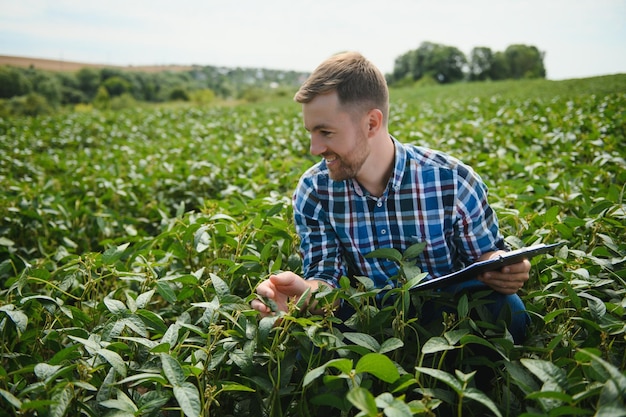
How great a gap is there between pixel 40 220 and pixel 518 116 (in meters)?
5.56

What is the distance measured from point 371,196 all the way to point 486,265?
511 mm

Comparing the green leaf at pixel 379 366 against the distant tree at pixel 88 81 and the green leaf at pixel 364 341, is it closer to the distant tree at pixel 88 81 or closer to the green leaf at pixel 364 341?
the green leaf at pixel 364 341

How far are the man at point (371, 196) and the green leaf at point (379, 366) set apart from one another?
475mm

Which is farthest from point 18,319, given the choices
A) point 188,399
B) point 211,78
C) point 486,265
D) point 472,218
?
point 211,78

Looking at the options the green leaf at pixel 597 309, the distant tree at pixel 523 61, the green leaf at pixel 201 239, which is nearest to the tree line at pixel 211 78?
the distant tree at pixel 523 61

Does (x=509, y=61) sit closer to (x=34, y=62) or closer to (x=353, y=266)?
(x=34, y=62)

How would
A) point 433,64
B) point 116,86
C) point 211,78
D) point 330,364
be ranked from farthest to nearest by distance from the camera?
point 211,78 < point 433,64 < point 116,86 < point 330,364

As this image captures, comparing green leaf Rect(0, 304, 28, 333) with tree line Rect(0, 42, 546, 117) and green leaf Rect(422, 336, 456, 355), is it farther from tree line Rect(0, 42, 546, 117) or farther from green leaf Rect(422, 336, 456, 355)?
tree line Rect(0, 42, 546, 117)

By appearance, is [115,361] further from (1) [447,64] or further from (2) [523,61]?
(2) [523,61]

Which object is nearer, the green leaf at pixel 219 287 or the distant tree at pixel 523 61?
the green leaf at pixel 219 287

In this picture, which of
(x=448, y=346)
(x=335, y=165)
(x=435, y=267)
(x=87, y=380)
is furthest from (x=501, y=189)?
(x=87, y=380)

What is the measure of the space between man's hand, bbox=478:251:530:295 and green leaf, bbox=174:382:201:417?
0.95m

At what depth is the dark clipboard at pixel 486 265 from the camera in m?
1.32

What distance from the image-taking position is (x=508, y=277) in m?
1.42
